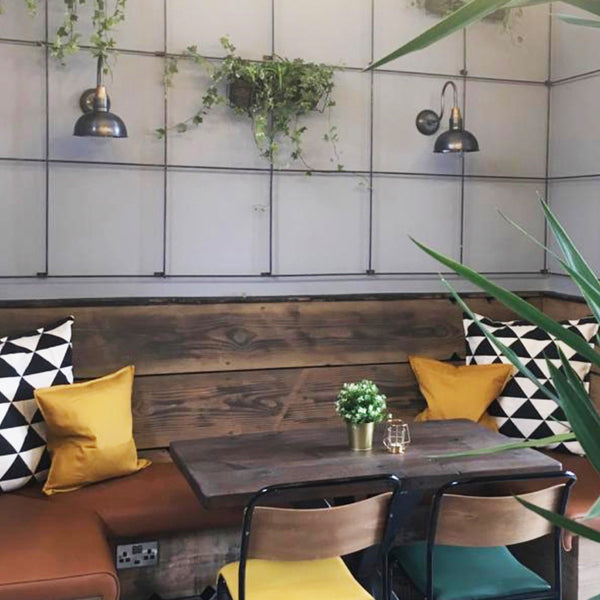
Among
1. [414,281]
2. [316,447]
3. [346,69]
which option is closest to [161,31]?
[346,69]

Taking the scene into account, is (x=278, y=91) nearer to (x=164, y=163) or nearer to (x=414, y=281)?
(x=164, y=163)

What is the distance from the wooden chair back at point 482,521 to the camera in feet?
7.47

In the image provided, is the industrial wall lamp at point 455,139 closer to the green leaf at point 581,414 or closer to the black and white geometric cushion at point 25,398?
the black and white geometric cushion at point 25,398

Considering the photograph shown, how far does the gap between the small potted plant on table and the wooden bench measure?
0.69 meters

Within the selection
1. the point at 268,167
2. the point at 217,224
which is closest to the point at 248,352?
the point at 217,224

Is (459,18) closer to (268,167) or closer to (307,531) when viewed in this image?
(307,531)

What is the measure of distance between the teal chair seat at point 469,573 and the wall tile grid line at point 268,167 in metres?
1.40

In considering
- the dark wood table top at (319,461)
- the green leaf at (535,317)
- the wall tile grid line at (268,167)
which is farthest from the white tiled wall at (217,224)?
the green leaf at (535,317)

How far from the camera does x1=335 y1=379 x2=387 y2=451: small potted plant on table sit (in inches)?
102

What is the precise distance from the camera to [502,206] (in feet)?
12.8

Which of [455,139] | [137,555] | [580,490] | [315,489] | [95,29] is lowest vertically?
[137,555]

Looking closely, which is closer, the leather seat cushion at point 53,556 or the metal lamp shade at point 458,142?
the leather seat cushion at point 53,556

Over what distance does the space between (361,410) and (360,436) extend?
0.11m

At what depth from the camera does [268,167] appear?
349 cm
